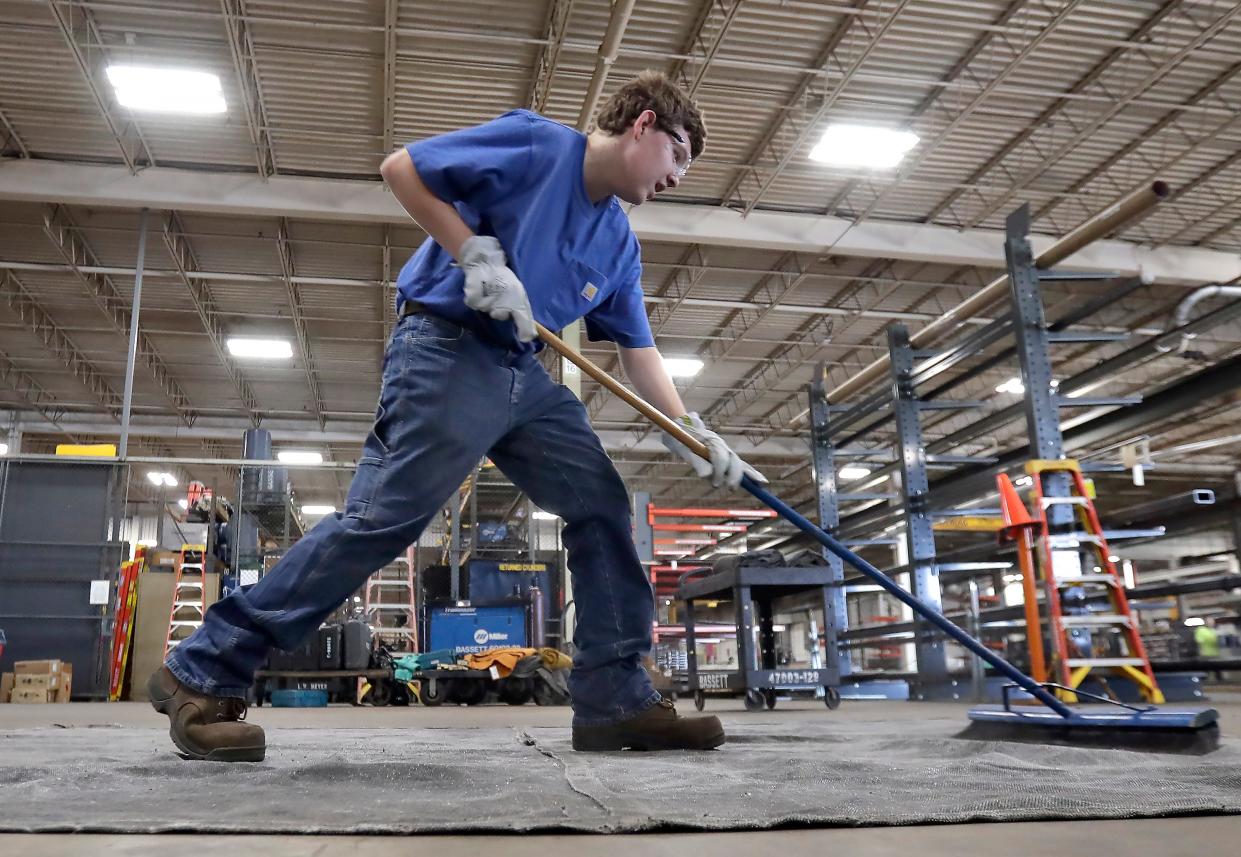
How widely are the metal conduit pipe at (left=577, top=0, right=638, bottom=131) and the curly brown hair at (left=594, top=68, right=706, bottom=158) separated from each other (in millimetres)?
6237

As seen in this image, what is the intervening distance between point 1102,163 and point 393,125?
817cm

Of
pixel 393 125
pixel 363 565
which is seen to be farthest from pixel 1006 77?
pixel 363 565

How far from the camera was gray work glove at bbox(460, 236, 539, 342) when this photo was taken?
5.99 ft

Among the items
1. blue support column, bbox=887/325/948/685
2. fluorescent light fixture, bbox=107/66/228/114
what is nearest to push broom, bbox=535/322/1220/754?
blue support column, bbox=887/325/948/685

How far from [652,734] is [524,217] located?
44.9 inches

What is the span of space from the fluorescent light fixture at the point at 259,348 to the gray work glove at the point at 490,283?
14.2m

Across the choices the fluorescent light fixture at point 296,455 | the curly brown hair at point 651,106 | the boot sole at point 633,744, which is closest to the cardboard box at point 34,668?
the boot sole at point 633,744

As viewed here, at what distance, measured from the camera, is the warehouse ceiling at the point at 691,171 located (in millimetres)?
8828

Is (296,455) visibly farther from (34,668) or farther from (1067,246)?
(1067,246)

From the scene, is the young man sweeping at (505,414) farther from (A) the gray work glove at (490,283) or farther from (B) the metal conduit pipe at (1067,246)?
(B) the metal conduit pipe at (1067,246)

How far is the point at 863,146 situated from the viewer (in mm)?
10453

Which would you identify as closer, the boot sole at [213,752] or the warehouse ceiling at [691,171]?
the boot sole at [213,752]

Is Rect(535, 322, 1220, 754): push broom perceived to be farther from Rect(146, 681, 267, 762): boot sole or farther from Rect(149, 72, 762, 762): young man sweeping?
Rect(146, 681, 267, 762): boot sole

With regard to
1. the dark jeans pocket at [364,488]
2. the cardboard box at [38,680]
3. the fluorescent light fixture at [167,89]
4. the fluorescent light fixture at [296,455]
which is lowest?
the cardboard box at [38,680]
